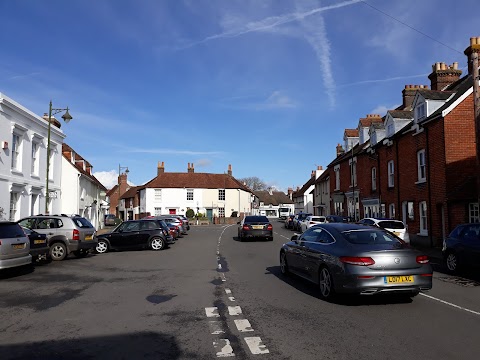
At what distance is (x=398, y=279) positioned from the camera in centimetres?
715

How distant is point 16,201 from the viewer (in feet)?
68.3

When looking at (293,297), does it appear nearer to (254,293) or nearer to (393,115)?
(254,293)

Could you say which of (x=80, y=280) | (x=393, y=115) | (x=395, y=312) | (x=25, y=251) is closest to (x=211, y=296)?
(x=395, y=312)

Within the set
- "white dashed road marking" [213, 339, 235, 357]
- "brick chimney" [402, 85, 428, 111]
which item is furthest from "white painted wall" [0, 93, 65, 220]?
"brick chimney" [402, 85, 428, 111]

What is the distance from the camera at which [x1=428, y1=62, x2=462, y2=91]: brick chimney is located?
25922 mm

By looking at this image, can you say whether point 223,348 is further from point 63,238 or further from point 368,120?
point 368,120

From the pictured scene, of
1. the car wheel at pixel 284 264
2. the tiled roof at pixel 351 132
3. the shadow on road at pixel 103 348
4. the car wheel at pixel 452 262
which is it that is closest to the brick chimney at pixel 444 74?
the tiled roof at pixel 351 132

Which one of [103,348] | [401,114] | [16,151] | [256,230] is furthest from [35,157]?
[401,114]

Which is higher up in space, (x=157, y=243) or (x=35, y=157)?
(x=35, y=157)

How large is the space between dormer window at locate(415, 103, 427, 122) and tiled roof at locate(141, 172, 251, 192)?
48637 mm

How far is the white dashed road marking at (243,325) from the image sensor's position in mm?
5866

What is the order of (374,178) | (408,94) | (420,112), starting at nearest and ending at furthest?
(420,112) < (374,178) < (408,94)

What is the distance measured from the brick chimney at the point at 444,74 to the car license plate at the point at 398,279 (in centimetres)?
2238

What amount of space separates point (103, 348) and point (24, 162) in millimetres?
19282
